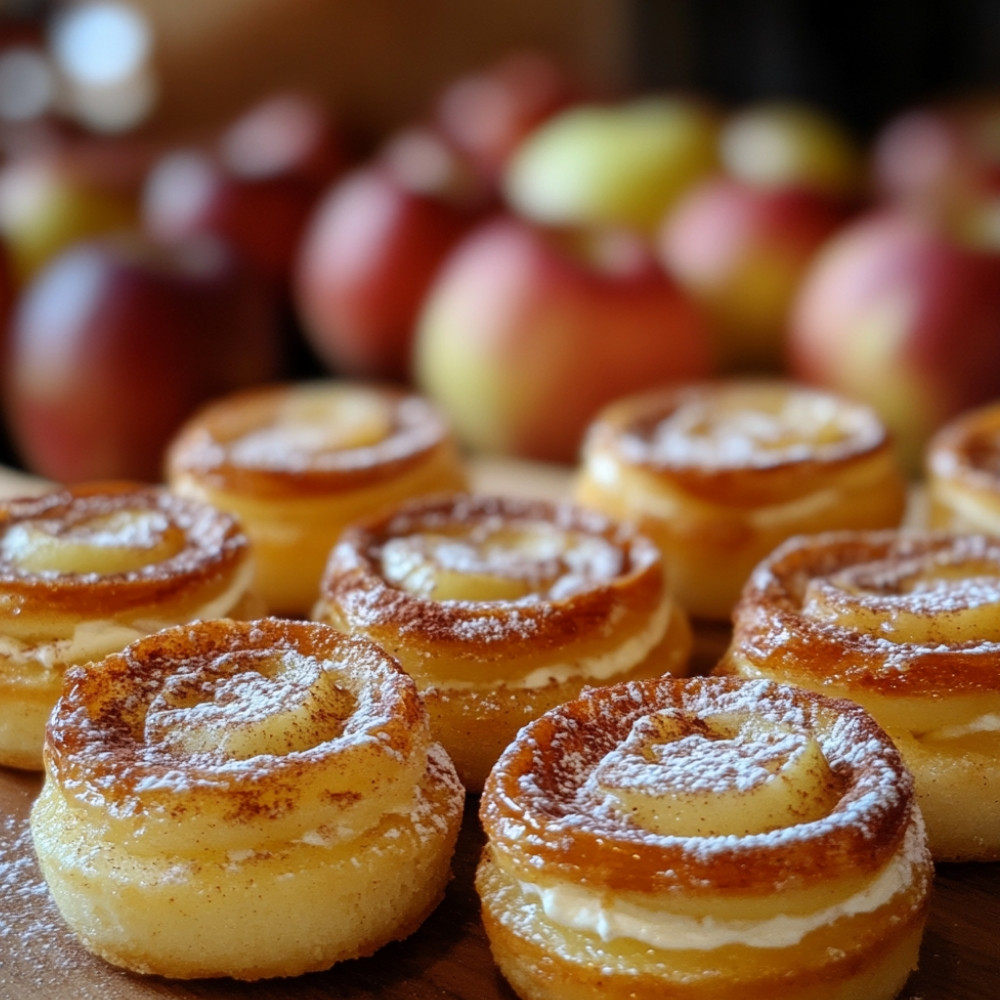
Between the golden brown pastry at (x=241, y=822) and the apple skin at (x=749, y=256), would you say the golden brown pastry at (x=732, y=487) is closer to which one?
the golden brown pastry at (x=241, y=822)

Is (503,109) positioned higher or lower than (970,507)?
higher

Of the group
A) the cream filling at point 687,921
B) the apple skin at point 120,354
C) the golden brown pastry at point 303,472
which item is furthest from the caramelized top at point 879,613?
the apple skin at point 120,354

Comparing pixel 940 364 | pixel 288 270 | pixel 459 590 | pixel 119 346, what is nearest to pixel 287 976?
pixel 459 590

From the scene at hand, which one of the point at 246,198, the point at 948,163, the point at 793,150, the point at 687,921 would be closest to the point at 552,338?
the point at 246,198

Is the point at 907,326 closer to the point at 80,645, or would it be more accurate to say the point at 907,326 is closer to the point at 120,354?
the point at 120,354

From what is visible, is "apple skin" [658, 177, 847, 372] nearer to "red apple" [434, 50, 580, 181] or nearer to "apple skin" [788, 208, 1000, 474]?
"apple skin" [788, 208, 1000, 474]

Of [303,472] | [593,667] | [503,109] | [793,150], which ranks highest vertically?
[503,109]
